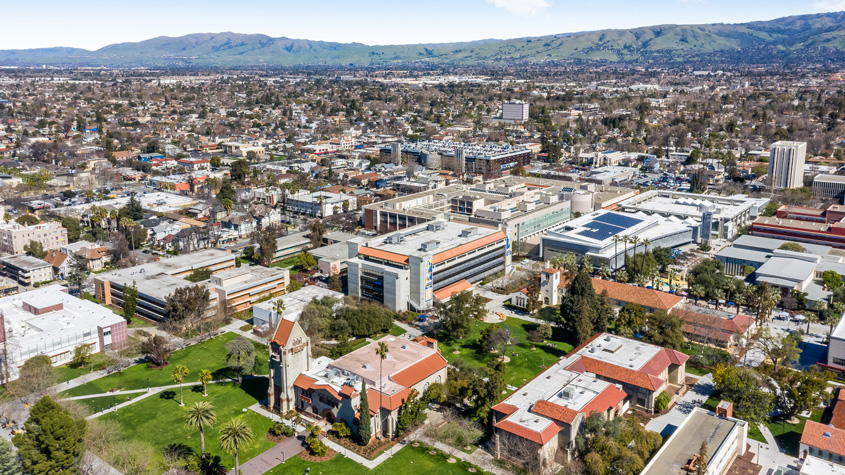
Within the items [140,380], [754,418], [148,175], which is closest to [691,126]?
[148,175]

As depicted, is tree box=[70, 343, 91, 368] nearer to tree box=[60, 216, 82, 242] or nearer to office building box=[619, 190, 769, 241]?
tree box=[60, 216, 82, 242]

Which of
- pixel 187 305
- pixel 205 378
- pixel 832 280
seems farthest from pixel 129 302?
pixel 832 280

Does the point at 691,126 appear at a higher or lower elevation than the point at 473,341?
higher

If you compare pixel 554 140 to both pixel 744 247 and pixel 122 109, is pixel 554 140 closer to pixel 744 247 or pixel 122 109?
pixel 744 247

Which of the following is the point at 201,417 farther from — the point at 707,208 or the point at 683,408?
the point at 707,208

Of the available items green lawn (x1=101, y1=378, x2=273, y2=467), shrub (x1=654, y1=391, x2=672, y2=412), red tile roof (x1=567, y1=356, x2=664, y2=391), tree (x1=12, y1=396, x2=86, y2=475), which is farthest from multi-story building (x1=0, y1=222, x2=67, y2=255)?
shrub (x1=654, y1=391, x2=672, y2=412)

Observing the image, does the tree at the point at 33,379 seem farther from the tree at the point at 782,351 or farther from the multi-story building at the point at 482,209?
the tree at the point at 782,351

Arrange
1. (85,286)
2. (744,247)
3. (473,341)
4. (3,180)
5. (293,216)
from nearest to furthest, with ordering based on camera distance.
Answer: (473,341)
(85,286)
(744,247)
(293,216)
(3,180)
